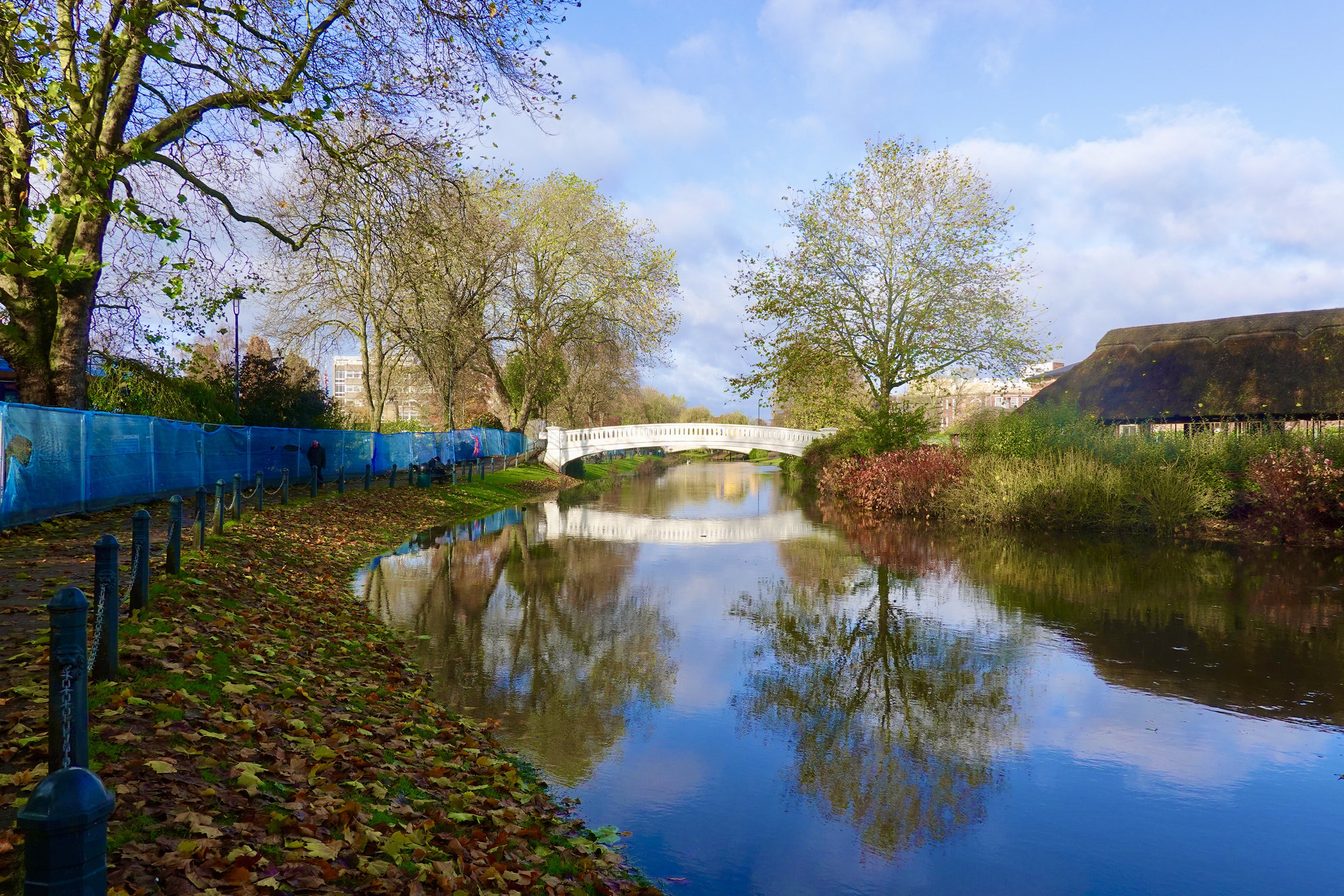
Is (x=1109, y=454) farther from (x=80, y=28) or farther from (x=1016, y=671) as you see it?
(x=80, y=28)

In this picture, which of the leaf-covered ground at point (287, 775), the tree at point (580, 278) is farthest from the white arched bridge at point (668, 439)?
the leaf-covered ground at point (287, 775)

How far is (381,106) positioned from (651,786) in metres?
10.9

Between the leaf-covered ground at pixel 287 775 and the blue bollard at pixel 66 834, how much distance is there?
2.94 ft

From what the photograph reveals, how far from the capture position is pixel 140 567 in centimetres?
664

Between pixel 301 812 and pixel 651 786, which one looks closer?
pixel 301 812

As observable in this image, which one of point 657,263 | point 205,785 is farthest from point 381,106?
point 657,263

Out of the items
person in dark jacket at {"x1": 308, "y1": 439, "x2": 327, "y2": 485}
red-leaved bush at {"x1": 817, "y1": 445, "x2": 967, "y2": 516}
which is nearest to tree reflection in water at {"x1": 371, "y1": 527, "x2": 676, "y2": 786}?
person in dark jacket at {"x1": 308, "y1": 439, "x2": 327, "y2": 485}

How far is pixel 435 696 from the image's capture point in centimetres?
716

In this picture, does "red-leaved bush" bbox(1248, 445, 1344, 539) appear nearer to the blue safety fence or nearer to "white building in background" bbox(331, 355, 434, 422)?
the blue safety fence

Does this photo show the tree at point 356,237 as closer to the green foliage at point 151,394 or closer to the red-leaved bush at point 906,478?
the green foliage at point 151,394

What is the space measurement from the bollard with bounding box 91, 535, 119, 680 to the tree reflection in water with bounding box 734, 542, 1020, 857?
180 inches

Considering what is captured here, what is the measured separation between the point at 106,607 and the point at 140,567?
A: 5.81 ft

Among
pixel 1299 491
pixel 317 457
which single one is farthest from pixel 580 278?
pixel 1299 491

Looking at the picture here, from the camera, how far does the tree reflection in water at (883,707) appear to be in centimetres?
533
